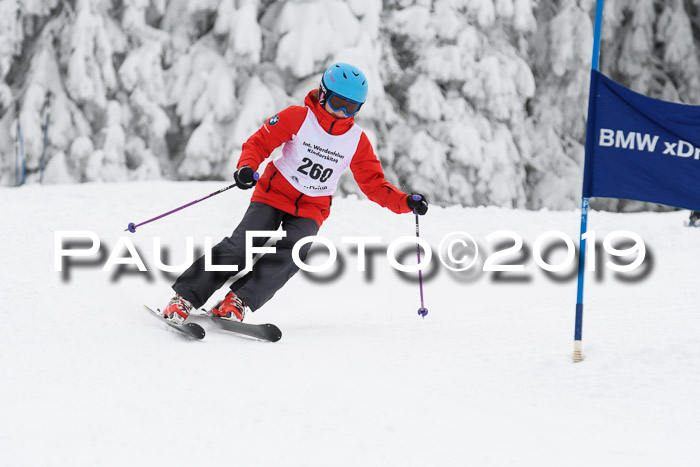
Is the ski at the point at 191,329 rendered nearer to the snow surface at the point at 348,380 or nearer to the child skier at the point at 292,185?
the snow surface at the point at 348,380

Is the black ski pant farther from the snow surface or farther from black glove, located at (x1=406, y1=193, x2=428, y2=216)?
black glove, located at (x1=406, y1=193, x2=428, y2=216)

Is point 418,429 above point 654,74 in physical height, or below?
below

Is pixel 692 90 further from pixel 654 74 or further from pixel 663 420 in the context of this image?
pixel 663 420

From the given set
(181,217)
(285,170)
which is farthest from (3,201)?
(285,170)

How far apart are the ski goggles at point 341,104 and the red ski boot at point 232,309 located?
1365 mm

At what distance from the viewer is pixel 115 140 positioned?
12336 millimetres

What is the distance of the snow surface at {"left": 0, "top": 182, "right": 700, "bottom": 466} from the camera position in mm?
2445

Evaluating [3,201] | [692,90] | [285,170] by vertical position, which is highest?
[692,90]

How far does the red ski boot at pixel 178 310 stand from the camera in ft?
13.1

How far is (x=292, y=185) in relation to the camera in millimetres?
4582

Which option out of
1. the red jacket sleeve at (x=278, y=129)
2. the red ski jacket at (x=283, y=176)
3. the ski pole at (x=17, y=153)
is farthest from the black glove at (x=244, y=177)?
the ski pole at (x=17, y=153)

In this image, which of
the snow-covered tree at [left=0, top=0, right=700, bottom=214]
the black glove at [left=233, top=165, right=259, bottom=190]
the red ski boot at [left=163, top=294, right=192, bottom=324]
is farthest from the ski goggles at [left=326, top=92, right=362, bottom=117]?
the snow-covered tree at [left=0, top=0, right=700, bottom=214]

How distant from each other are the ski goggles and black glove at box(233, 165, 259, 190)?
2.33ft

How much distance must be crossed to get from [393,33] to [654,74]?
7.02 meters
